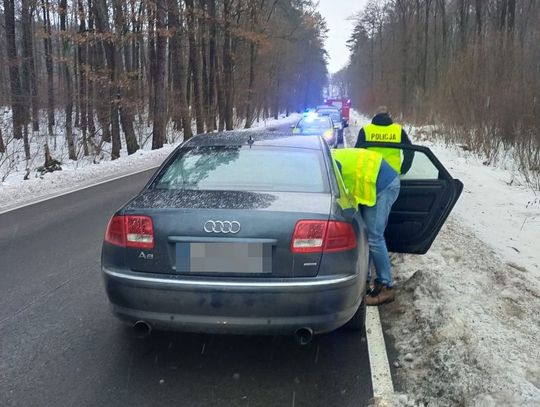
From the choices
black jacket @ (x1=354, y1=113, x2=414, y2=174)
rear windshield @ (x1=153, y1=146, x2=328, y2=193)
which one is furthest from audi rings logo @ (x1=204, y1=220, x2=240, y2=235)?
black jacket @ (x1=354, y1=113, x2=414, y2=174)

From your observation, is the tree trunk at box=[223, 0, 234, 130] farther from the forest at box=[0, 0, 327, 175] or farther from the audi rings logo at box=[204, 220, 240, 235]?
the audi rings logo at box=[204, 220, 240, 235]

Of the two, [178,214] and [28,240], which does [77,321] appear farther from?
[28,240]

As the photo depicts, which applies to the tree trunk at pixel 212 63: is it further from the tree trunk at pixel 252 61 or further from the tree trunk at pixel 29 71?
the tree trunk at pixel 29 71

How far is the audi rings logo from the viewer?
326 cm

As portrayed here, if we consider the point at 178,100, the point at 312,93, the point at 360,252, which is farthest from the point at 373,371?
the point at 312,93

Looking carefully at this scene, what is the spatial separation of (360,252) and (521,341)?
4.24 ft

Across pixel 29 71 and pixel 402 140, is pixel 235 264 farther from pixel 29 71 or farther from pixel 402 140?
pixel 29 71

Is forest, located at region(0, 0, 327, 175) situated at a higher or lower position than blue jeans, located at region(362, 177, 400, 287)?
higher

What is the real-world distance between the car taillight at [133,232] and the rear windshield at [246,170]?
1.79ft

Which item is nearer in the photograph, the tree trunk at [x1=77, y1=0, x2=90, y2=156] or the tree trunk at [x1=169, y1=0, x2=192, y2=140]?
the tree trunk at [x1=77, y1=0, x2=90, y2=156]

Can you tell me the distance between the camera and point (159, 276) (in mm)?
3312

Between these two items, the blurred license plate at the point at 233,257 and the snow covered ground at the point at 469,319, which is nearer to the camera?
the snow covered ground at the point at 469,319

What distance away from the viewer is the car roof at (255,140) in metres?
4.55


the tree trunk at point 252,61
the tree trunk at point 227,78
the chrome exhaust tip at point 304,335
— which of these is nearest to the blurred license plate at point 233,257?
the chrome exhaust tip at point 304,335
